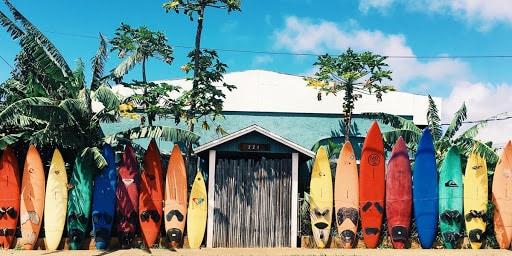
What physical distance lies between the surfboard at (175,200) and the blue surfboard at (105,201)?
4.21ft

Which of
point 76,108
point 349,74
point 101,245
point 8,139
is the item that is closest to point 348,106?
point 349,74

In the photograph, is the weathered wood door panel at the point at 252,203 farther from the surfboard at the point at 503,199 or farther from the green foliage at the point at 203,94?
the surfboard at the point at 503,199

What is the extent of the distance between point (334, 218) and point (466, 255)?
3.11m

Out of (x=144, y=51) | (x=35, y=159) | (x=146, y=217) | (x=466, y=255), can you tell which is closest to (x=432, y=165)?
(x=466, y=255)

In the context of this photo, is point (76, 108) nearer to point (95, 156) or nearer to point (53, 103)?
point (53, 103)

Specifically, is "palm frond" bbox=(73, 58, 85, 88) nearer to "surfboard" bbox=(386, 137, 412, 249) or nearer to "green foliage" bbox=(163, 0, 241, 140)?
"green foliage" bbox=(163, 0, 241, 140)

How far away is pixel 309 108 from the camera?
18.3 metres

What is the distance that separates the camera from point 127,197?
13.3m

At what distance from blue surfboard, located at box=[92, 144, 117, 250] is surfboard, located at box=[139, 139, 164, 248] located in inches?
27.1

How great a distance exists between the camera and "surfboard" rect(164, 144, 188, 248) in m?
13.1

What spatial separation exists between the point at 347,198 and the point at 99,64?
7.14 m

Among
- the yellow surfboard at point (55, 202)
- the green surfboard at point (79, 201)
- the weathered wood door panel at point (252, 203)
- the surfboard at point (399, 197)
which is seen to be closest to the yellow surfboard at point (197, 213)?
the weathered wood door panel at point (252, 203)

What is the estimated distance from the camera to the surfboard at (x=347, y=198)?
43.4 ft

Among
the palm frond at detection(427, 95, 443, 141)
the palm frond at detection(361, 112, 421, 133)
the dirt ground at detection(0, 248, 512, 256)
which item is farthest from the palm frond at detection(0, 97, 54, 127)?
the palm frond at detection(427, 95, 443, 141)
